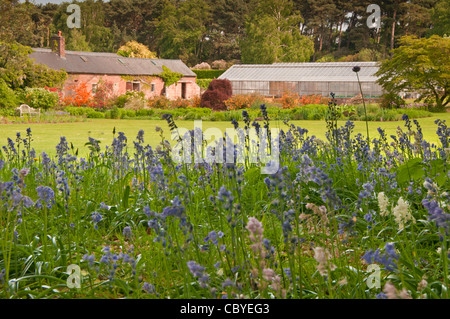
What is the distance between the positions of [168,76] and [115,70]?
3681mm

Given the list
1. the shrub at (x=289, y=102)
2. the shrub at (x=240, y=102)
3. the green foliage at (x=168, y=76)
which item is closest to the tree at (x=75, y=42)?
the green foliage at (x=168, y=76)

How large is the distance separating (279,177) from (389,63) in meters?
18.3

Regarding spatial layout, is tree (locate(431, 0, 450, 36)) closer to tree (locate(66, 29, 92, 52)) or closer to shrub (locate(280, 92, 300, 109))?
shrub (locate(280, 92, 300, 109))

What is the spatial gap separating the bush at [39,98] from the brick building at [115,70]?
22.7ft

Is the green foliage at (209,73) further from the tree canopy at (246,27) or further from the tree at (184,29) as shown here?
the tree at (184,29)

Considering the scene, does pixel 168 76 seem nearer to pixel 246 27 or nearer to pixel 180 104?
pixel 246 27

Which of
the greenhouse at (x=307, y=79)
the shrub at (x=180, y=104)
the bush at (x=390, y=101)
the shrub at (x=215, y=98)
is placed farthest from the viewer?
Answer: the greenhouse at (x=307, y=79)

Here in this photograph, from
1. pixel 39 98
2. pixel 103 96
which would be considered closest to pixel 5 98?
pixel 39 98

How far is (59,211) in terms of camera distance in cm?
339

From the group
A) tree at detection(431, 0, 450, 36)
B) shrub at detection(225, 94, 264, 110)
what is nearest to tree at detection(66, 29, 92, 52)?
shrub at detection(225, 94, 264, 110)

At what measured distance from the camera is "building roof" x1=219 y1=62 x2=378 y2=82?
2741 centimetres

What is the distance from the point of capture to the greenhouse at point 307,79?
88.6ft
